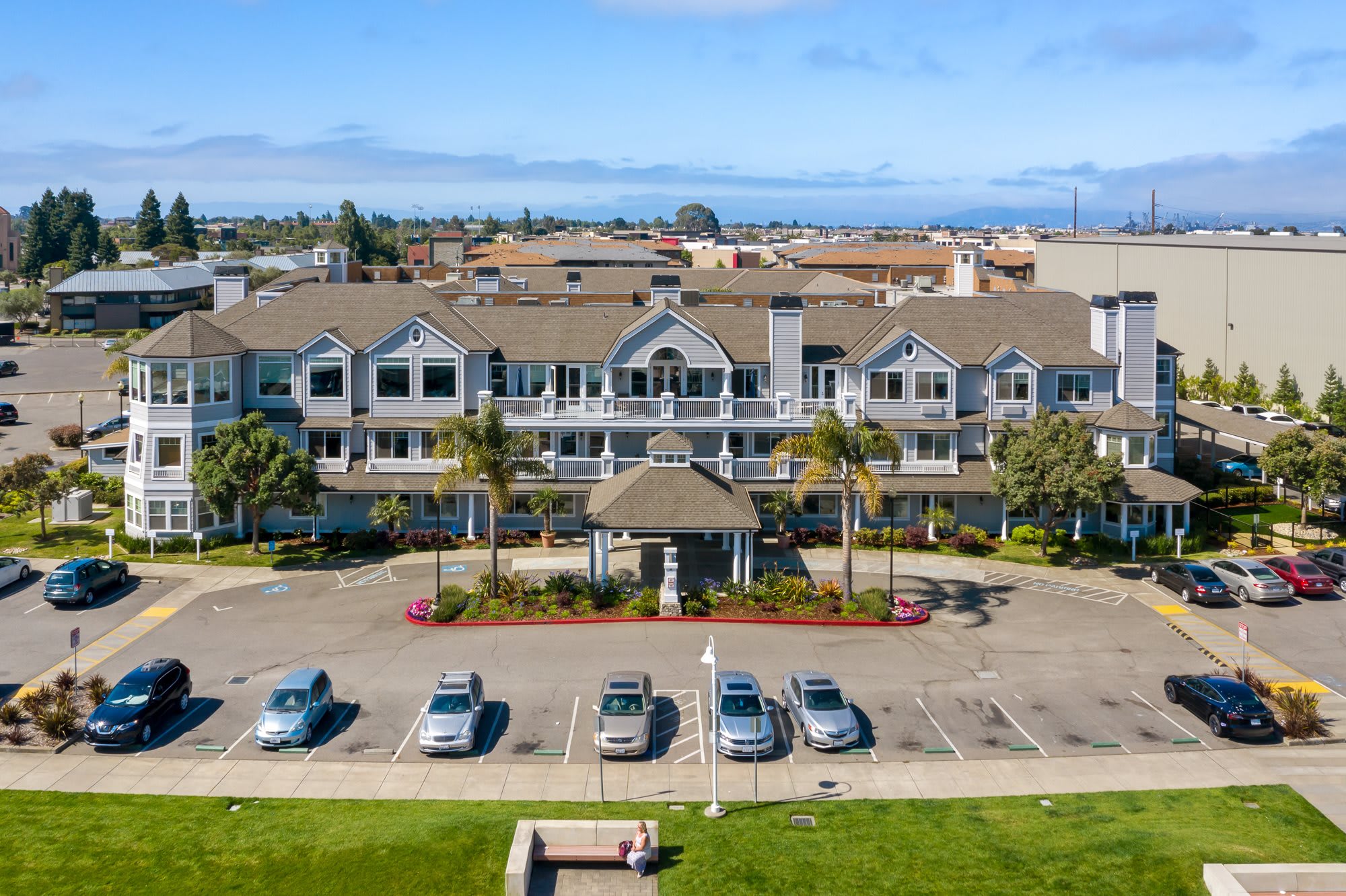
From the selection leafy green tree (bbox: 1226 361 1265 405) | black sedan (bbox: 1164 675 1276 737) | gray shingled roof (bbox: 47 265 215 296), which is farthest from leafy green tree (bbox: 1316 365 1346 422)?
gray shingled roof (bbox: 47 265 215 296)

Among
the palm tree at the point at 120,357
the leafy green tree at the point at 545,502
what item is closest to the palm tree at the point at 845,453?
the leafy green tree at the point at 545,502

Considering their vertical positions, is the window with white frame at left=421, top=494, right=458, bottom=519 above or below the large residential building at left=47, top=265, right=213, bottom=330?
below

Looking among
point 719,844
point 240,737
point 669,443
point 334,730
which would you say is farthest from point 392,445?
point 719,844

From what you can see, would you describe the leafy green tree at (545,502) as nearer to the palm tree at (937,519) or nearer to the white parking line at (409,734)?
the palm tree at (937,519)

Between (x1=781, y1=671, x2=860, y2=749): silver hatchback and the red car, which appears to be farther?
the red car

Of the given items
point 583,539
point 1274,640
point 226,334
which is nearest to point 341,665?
point 583,539

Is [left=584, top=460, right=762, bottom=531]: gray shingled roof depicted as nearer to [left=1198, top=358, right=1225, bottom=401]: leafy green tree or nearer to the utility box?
the utility box

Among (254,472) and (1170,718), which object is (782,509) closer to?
(1170,718)
